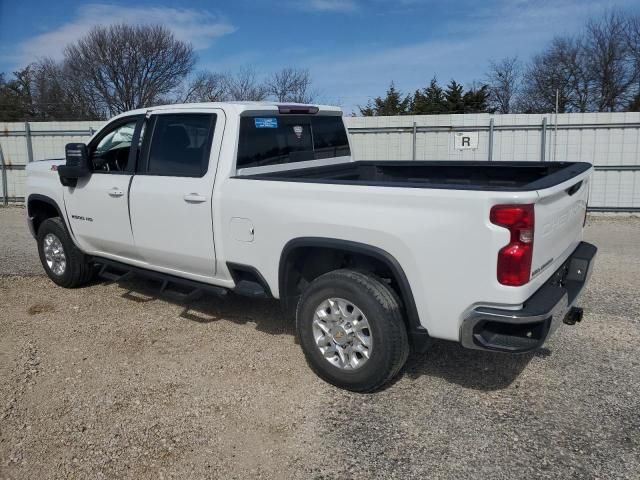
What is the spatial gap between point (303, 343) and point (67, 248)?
3.30m

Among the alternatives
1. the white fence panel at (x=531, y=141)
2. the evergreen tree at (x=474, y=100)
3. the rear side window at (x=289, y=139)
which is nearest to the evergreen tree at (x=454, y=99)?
the evergreen tree at (x=474, y=100)

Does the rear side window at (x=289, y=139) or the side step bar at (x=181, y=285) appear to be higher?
the rear side window at (x=289, y=139)

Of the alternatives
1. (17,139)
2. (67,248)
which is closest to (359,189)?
(67,248)

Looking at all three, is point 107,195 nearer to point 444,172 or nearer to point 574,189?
point 444,172

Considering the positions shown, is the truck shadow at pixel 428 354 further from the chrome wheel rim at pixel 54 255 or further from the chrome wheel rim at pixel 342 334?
the chrome wheel rim at pixel 54 255

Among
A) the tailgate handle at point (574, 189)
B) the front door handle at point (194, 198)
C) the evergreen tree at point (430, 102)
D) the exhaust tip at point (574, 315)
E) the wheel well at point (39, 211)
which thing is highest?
the evergreen tree at point (430, 102)

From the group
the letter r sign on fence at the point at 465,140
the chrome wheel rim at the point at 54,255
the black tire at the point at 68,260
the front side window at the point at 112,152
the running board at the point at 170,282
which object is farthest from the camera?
the letter r sign on fence at the point at 465,140

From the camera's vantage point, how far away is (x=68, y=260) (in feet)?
19.5

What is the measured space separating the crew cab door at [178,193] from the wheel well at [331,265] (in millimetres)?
723

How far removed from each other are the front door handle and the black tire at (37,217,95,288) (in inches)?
84.7

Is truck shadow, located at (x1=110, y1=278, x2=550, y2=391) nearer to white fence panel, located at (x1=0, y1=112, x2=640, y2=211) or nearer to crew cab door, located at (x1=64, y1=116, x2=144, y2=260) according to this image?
crew cab door, located at (x1=64, y1=116, x2=144, y2=260)

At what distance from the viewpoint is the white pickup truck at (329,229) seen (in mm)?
3074

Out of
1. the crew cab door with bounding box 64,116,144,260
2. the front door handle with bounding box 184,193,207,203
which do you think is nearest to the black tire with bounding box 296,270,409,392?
the front door handle with bounding box 184,193,207,203

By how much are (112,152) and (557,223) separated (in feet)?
13.7
